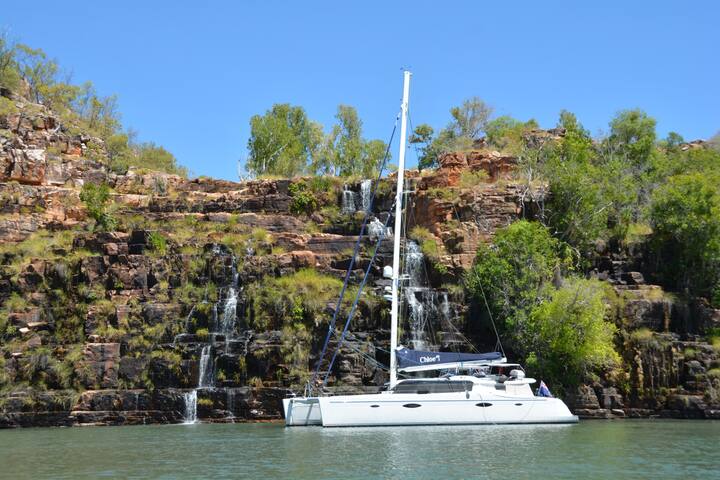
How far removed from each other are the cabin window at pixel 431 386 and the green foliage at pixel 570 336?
34.5ft

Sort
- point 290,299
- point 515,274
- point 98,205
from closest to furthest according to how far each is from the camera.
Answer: point 290,299 → point 515,274 → point 98,205

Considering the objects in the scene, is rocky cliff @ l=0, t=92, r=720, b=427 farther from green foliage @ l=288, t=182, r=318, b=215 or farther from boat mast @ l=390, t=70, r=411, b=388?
boat mast @ l=390, t=70, r=411, b=388

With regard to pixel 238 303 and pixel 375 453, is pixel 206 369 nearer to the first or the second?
pixel 238 303

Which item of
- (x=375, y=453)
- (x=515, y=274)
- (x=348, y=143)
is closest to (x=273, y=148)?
(x=348, y=143)

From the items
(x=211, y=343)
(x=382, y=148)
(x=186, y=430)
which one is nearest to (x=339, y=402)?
(x=186, y=430)

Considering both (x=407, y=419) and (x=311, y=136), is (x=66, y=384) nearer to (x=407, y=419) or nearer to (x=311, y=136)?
(x=407, y=419)

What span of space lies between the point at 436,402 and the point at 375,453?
28.1 ft

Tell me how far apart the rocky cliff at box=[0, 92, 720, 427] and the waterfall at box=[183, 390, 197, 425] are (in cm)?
8

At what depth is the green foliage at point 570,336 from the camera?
4638 centimetres

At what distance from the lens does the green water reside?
25562 millimetres

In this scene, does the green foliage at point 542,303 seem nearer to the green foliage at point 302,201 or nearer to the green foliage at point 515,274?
the green foliage at point 515,274

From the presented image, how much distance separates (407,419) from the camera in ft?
122

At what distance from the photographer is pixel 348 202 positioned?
Result: 2657 inches

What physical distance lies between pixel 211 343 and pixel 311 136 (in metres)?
47.0
